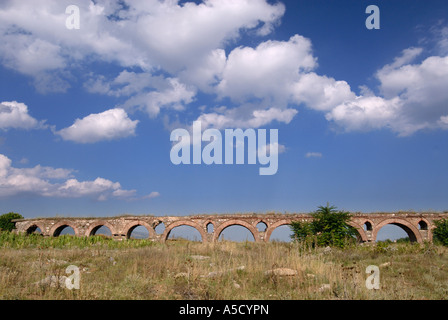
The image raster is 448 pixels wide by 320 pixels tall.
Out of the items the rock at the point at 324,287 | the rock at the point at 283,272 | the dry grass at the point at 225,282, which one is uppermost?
the rock at the point at 283,272

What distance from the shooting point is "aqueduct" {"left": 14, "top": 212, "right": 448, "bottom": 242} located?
24.2m

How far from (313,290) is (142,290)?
11.5 ft

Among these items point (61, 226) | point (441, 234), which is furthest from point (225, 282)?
point (61, 226)

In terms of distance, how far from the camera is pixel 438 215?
2380 centimetres

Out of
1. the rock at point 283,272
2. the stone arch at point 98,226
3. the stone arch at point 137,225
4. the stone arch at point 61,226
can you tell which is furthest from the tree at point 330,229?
the stone arch at point 61,226

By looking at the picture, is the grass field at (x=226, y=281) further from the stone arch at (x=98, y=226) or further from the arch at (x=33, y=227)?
the arch at (x=33, y=227)

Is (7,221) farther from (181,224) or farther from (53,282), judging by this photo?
(53,282)

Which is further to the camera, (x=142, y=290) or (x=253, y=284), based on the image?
(x=253, y=284)

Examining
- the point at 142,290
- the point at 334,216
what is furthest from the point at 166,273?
the point at 334,216

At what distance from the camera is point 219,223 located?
26.1m

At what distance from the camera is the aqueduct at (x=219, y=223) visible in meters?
24.2

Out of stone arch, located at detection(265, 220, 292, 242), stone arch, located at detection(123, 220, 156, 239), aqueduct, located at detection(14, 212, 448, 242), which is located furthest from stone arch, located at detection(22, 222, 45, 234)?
stone arch, located at detection(265, 220, 292, 242)
